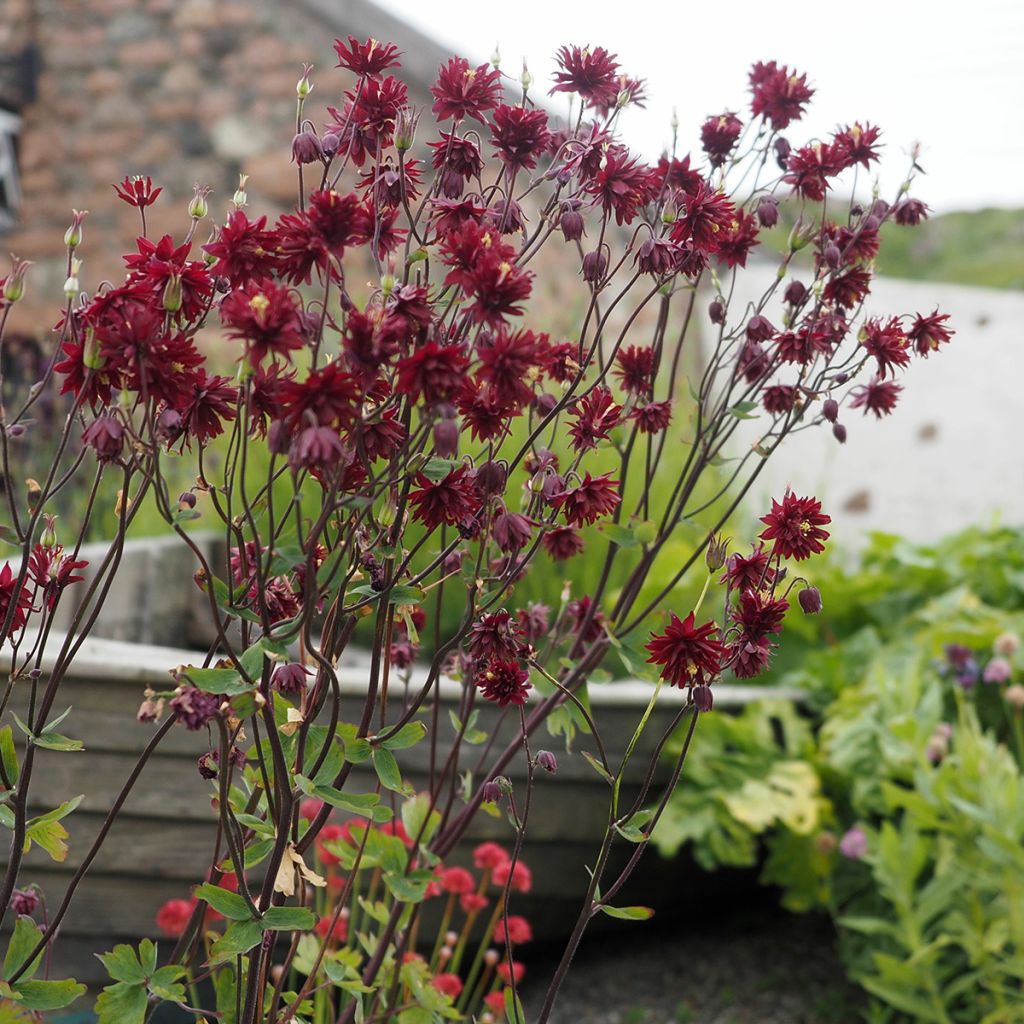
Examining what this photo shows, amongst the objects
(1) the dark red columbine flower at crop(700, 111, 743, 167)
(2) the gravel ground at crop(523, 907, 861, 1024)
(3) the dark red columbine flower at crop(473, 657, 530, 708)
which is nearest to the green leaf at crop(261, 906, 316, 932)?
(3) the dark red columbine flower at crop(473, 657, 530, 708)

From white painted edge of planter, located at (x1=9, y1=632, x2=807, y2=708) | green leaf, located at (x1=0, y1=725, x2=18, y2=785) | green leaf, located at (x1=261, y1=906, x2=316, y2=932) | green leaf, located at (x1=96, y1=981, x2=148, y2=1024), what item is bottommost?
white painted edge of planter, located at (x1=9, y1=632, x2=807, y2=708)

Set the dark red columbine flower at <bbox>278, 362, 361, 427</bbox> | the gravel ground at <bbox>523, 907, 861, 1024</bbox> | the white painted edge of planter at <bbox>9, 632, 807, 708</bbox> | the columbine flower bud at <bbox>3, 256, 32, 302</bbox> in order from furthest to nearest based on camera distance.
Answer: the gravel ground at <bbox>523, 907, 861, 1024</bbox> < the white painted edge of planter at <bbox>9, 632, 807, 708</bbox> < the columbine flower bud at <bbox>3, 256, 32, 302</bbox> < the dark red columbine flower at <bbox>278, 362, 361, 427</bbox>

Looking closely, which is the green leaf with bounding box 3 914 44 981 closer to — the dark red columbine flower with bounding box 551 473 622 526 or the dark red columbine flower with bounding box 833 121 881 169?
the dark red columbine flower with bounding box 551 473 622 526

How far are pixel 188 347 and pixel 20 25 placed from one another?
520 centimetres

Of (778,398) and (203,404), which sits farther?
(778,398)

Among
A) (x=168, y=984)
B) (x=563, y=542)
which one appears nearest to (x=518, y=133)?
(x=563, y=542)

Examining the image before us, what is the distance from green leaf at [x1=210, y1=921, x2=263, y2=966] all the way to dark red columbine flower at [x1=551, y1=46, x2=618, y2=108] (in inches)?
31.0

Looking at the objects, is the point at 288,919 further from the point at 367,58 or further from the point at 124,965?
the point at 367,58

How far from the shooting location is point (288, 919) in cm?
92

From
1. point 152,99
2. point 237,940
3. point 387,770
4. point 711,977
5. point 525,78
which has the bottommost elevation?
point 711,977

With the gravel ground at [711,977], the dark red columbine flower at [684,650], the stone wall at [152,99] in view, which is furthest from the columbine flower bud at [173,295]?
the stone wall at [152,99]

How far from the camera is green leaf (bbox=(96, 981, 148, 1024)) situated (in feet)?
3.12

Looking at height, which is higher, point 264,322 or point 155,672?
point 264,322

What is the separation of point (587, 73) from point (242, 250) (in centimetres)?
41
